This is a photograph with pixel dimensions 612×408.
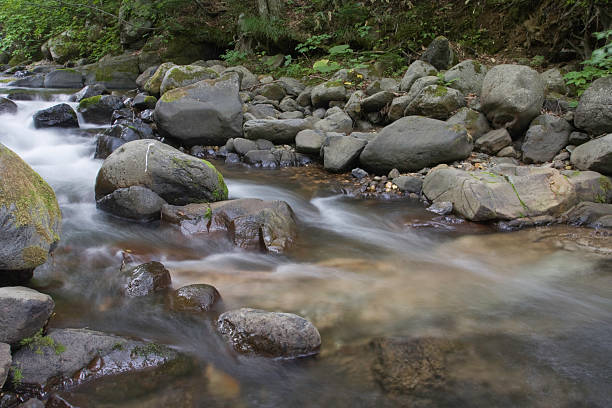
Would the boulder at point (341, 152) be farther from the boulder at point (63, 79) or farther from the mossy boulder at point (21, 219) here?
the boulder at point (63, 79)

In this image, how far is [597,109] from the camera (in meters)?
6.63

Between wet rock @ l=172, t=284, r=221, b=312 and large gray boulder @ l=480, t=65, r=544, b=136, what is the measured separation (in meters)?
6.02

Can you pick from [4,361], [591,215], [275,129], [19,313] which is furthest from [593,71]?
[4,361]

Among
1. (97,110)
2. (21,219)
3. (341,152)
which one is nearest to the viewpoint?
(21,219)

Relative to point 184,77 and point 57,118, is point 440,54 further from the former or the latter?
point 57,118

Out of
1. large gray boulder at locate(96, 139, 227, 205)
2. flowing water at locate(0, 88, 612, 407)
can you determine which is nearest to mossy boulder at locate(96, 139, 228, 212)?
large gray boulder at locate(96, 139, 227, 205)

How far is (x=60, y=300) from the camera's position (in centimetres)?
365

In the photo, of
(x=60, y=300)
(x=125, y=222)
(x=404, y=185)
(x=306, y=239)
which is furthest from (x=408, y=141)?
(x=60, y=300)

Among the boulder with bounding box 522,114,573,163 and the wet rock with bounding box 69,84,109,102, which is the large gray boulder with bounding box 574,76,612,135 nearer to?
the boulder with bounding box 522,114,573,163

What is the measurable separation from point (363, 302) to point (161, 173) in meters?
3.03

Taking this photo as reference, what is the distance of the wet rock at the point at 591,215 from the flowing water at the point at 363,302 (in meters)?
0.20

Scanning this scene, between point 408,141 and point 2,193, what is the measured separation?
220 inches

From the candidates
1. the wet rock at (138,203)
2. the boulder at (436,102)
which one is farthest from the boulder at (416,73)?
the wet rock at (138,203)

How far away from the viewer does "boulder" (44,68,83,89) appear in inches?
571
